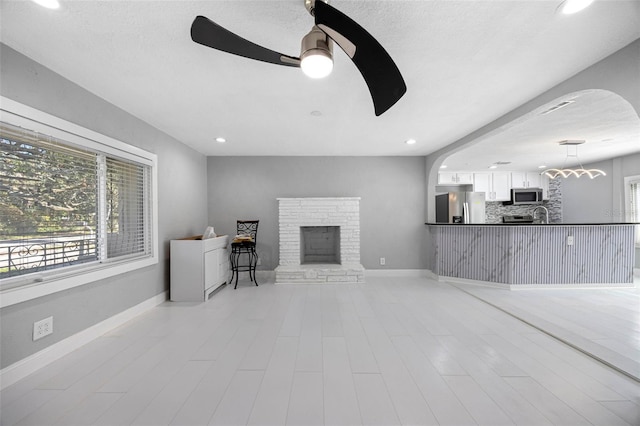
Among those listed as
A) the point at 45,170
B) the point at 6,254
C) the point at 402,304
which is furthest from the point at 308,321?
the point at 45,170

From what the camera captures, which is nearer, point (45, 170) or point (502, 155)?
point (45, 170)

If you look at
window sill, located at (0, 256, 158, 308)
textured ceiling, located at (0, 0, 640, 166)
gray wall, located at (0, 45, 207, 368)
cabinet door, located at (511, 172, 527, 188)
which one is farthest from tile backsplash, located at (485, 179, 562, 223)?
window sill, located at (0, 256, 158, 308)

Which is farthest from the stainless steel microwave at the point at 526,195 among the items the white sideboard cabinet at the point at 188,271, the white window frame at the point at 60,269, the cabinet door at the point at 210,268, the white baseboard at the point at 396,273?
the white window frame at the point at 60,269

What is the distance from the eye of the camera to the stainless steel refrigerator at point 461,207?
5.77 m

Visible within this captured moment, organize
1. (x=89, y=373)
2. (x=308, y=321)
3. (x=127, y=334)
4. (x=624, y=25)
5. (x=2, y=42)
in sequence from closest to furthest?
(x=624, y=25) < (x=2, y=42) < (x=89, y=373) < (x=127, y=334) < (x=308, y=321)

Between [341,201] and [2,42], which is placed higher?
[2,42]

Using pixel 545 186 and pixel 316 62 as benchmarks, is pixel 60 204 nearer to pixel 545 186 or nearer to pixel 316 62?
pixel 316 62

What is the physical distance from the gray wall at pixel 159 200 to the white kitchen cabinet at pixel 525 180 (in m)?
7.70

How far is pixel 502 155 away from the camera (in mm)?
5312

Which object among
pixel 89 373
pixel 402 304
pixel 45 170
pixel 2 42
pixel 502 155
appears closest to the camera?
pixel 2 42

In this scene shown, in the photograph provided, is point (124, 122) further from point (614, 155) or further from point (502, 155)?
point (614, 155)

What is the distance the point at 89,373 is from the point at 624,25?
4.23 metres

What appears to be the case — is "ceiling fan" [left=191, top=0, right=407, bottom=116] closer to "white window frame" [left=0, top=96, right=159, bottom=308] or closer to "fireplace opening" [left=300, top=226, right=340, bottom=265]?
"white window frame" [left=0, top=96, right=159, bottom=308]

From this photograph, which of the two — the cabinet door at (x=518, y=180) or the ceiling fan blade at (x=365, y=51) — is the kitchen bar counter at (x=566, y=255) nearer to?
the cabinet door at (x=518, y=180)
